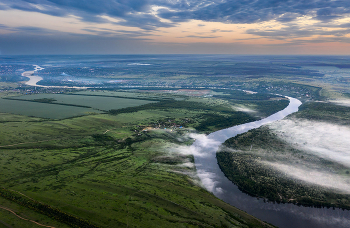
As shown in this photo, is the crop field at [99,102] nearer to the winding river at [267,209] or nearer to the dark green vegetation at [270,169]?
the dark green vegetation at [270,169]

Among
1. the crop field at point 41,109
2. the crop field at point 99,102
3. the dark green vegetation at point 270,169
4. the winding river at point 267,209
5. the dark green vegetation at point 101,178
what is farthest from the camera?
the crop field at point 99,102

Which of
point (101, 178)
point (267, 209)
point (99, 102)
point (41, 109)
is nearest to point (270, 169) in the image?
point (267, 209)

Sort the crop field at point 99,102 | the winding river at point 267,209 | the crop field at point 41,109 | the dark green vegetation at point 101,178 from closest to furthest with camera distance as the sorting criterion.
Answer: the dark green vegetation at point 101,178 < the winding river at point 267,209 < the crop field at point 41,109 < the crop field at point 99,102

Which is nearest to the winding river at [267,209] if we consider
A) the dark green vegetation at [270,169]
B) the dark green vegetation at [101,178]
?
the dark green vegetation at [270,169]

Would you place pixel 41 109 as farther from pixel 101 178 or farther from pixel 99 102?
pixel 101 178

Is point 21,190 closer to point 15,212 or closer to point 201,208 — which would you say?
point 15,212

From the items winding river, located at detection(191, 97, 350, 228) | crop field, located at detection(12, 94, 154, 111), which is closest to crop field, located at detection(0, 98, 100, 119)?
crop field, located at detection(12, 94, 154, 111)

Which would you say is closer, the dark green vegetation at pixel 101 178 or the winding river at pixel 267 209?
the dark green vegetation at pixel 101 178
